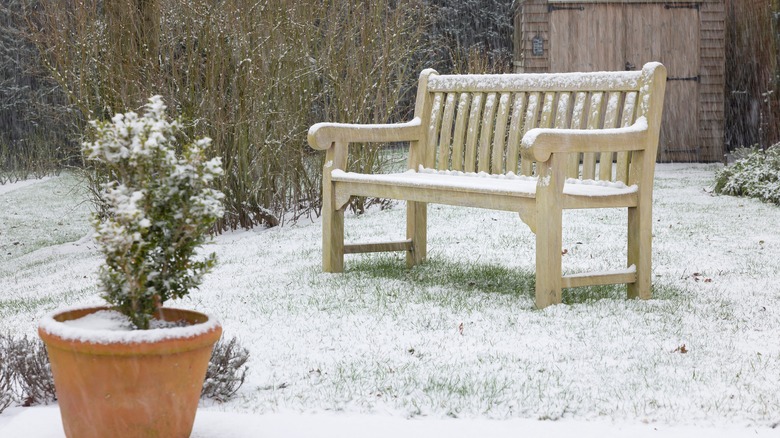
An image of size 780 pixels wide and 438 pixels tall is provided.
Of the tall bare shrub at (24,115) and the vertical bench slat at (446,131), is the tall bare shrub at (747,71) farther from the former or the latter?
the tall bare shrub at (24,115)

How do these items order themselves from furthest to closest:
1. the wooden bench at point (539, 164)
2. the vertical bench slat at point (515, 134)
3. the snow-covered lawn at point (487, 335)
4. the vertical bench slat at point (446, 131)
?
the vertical bench slat at point (446, 131) < the vertical bench slat at point (515, 134) < the wooden bench at point (539, 164) < the snow-covered lawn at point (487, 335)

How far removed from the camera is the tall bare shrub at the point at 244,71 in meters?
8.53

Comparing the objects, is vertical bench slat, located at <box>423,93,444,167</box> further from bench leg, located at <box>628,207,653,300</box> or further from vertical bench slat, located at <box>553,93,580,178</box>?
bench leg, located at <box>628,207,653,300</box>

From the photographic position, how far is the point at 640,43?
14.5m

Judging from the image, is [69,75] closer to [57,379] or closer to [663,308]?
[663,308]

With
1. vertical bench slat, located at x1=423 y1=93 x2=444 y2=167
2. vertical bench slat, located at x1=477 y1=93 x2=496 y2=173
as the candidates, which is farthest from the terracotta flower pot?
vertical bench slat, located at x1=423 y1=93 x2=444 y2=167

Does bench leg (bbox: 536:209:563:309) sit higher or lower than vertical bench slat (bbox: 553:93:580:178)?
lower

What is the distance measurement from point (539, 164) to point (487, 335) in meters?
0.88

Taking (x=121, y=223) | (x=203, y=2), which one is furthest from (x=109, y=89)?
(x=121, y=223)

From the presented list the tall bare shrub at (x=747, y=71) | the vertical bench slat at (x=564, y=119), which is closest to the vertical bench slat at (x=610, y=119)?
the vertical bench slat at (x=564, y=119)

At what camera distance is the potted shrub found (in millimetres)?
2594

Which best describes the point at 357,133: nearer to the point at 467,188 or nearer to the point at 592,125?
the point at 467,188

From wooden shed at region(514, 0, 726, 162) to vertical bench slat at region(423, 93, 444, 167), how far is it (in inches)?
339

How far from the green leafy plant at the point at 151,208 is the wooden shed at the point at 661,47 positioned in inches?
477
